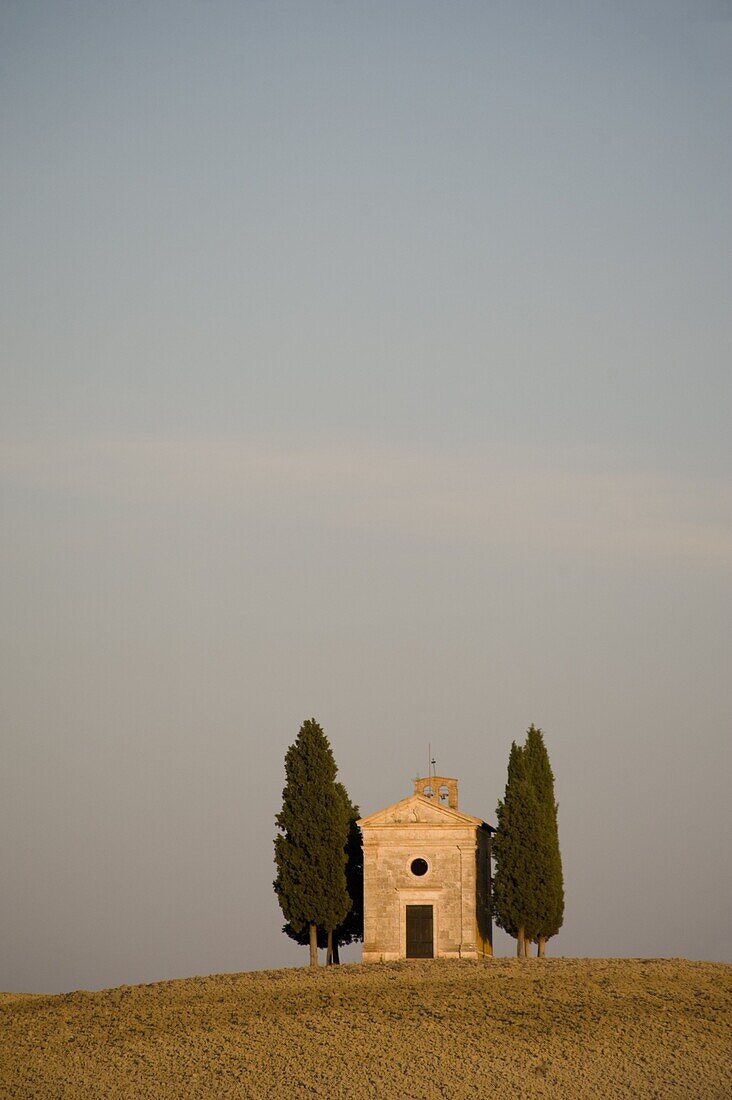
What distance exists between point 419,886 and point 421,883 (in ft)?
0.41

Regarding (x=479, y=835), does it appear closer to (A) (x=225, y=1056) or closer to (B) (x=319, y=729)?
(B) (x=319, y=729)

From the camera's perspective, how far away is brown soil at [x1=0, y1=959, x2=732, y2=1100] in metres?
39.4

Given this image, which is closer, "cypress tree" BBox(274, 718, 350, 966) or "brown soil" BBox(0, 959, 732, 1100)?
"brown soil" BBox(0, 959, 732, 1100)

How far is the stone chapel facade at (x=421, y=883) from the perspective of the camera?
54.3 metres

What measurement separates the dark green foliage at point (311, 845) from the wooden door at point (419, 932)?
2214mm

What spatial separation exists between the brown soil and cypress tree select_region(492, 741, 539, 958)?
5.59 m

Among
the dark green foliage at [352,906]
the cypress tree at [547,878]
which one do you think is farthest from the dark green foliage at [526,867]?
the dark green foliage at [352,906]

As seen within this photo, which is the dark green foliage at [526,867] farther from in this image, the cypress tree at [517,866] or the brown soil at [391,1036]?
the brown soil at [391,1036]

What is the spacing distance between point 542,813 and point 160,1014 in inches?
663

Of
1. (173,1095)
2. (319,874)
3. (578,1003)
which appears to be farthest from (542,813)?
(173,1095)

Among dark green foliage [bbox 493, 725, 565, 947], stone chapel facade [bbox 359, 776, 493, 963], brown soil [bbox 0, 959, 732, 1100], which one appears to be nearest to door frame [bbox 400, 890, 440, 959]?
stone chapel facade [bbox 359, 776, 493, 963]

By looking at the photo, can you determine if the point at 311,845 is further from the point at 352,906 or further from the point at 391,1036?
the point at 391,1036

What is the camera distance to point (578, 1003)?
44.6 meters

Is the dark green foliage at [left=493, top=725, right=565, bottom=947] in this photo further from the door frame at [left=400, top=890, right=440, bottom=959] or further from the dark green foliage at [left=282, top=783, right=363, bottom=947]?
the dark green foliage at [left=282, top=783, right=363, bottom=947]
